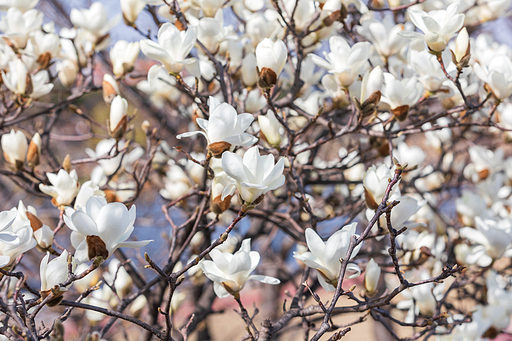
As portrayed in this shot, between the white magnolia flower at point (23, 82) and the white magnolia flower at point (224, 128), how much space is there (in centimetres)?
63

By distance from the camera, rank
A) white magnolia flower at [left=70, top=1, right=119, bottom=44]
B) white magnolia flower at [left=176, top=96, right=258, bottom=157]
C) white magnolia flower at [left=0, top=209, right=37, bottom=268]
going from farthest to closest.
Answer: white magnolia flower at [left=70, top=1, right=119, bottom=44] < white magnolia flower at [left=176, top=96, right=258, bottom=157] < white magnolia flower at [left=0, top=209, right=37, bottom=268]

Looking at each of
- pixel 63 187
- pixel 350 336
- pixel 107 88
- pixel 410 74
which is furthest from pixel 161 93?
pixel 350 336

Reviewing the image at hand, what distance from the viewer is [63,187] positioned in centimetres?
94

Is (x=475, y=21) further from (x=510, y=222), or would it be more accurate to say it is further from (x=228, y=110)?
(x=228, y=110)

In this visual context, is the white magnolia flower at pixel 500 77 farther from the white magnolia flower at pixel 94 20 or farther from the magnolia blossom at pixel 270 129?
the white magnolia flower at pixel 94 20

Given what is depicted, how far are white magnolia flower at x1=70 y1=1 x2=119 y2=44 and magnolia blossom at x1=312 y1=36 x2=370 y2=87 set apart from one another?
29.4 inches

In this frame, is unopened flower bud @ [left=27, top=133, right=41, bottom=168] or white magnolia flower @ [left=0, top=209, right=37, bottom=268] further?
unopened flower bud @ [left=27, top=133, right=41, bottom=168]

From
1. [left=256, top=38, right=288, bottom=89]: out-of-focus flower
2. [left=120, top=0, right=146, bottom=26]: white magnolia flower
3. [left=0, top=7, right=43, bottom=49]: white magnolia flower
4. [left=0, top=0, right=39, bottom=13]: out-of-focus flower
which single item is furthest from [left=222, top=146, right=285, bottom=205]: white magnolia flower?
[left=0, top=0, right=39, bottom=13]: out-of-focus flower

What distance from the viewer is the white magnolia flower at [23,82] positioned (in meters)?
1.11

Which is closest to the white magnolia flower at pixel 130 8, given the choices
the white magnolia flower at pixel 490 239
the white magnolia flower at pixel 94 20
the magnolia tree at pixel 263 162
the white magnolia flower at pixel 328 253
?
the magnolia tree at pixel 263 162

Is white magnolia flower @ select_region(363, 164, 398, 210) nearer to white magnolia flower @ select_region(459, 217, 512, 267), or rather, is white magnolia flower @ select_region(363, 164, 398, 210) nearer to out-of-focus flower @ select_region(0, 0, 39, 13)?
white magnolia flower @ select_region(459, 217, 512, 267)

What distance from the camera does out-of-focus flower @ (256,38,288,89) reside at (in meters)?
0.86

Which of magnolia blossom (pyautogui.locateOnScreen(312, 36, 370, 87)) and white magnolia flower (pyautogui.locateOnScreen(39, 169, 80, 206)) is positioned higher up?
magnolia blossom (pyautogui.locateOnScreen(312, 36, 370, 87))

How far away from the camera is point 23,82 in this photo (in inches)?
43.7
